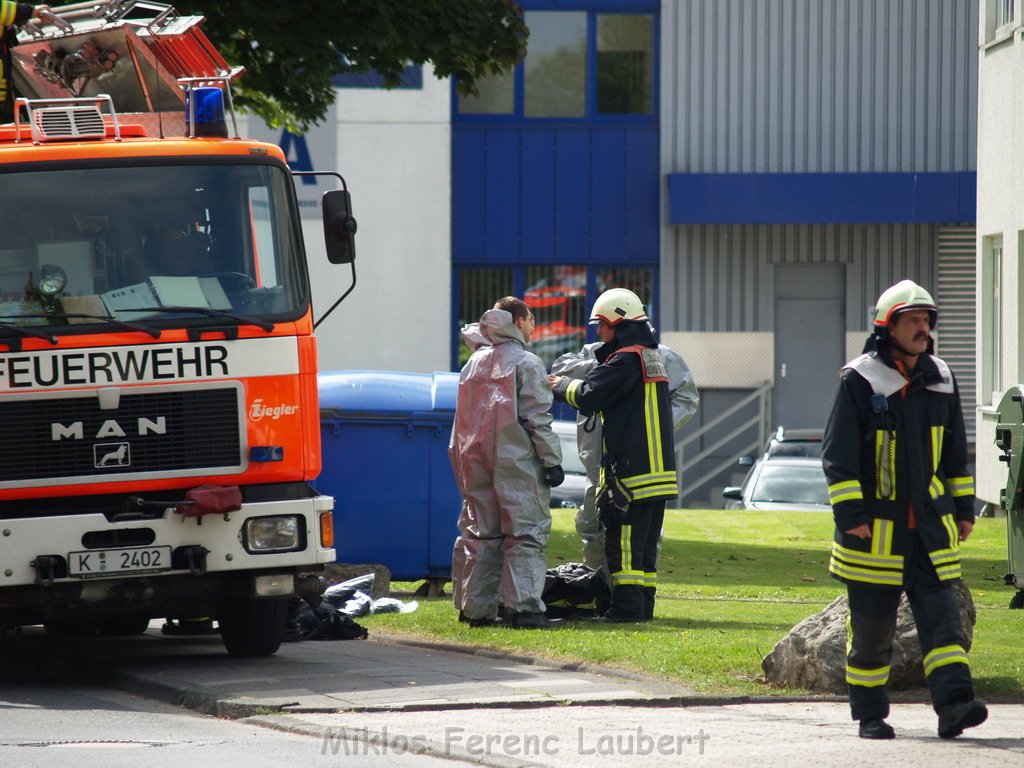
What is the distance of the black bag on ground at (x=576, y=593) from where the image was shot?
1045 centimetres

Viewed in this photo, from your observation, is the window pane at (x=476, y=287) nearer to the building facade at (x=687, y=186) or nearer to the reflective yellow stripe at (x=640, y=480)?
the building facade at (x=687, y=186)

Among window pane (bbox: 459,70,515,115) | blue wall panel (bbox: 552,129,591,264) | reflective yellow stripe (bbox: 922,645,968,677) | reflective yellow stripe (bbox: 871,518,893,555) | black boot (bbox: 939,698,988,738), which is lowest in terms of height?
black boot (bbox: 939,698,988,738)

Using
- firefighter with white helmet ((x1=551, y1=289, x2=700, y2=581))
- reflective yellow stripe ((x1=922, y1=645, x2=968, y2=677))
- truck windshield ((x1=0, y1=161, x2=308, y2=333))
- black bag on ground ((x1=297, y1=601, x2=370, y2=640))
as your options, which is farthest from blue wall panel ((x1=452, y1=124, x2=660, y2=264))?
reflective yellow stripe ((x1=922, y1=645, x2=968, y2=677))

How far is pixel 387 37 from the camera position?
15820 millimetres

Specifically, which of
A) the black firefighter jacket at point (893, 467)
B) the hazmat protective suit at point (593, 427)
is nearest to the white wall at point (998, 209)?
the hazmat protective suit at point (593, 427)

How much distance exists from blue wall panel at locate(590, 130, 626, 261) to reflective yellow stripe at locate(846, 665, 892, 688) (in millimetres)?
20411

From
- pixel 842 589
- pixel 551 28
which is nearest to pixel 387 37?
pixel 842 589

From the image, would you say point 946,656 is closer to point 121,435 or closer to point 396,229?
point 121,435

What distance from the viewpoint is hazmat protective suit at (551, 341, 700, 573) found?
10953 mm

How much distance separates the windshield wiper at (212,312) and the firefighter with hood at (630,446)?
229cm

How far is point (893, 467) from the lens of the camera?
658 cm

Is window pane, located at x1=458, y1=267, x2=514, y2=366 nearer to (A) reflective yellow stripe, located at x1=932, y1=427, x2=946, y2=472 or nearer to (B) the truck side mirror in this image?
(B) the truck side mirror

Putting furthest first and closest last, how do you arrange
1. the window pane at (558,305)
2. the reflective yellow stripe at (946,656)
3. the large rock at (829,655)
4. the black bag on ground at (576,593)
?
1. the window pane at (558,305)
2. the black bag on ground at (576,593)
3. the large rock at (829,655)
4. the reflective yellow stripe at (946,656)

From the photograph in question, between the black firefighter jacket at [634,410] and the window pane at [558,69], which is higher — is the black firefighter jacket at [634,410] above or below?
below
